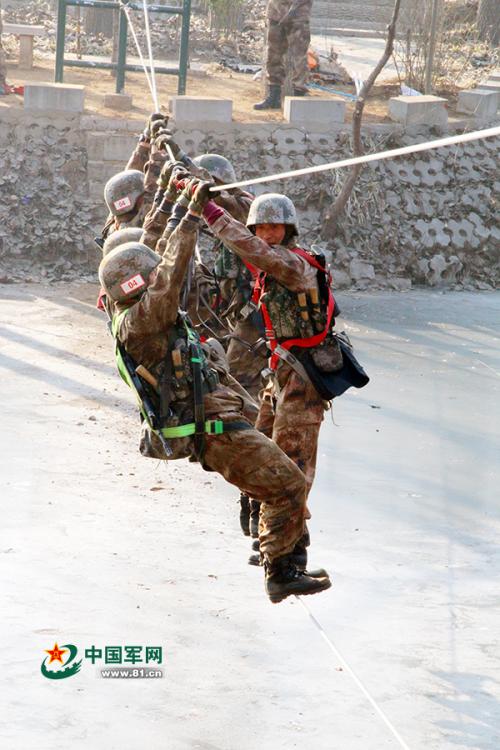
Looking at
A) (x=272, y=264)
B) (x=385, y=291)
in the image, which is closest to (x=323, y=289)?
(x=272, y=264)

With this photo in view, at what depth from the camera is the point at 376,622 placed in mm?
7090

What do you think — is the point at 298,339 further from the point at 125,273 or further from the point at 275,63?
the point at 275,63

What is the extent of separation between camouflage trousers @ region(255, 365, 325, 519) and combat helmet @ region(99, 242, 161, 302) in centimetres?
110

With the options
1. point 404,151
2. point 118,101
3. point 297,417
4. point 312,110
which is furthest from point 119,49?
point 404,151

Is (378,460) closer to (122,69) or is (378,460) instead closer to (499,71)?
(122,69)

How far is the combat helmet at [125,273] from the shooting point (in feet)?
19.1

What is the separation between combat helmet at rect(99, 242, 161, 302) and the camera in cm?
581

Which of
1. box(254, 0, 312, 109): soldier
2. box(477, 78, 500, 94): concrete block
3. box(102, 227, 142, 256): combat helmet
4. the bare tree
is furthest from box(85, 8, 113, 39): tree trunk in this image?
box(102, 227, 142, 256): combat helmet

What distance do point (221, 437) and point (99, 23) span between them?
16.6m

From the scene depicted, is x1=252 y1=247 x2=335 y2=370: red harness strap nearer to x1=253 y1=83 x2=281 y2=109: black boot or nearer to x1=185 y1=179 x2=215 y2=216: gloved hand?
x1=185 y1=179 x2=215 y2=216: gloved hand

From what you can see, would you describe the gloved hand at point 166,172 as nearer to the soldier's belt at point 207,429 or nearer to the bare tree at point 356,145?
the soldier's belt at point 207,429

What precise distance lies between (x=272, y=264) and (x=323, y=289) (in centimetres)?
36

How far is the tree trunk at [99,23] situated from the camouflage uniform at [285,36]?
6.16 m

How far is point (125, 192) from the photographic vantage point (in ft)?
27.2
